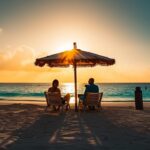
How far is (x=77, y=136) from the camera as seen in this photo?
7770 mm

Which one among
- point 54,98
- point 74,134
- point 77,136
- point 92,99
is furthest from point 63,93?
point 77,136

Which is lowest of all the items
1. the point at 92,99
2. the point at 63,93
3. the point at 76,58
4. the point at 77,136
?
the point at 77,136

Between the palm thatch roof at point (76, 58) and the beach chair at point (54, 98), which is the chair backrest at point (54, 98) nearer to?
the beach chair at point (54, 98)

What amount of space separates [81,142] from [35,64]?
7189 mm

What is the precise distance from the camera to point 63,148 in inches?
254

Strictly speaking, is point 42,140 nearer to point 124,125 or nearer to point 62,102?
point 124,125

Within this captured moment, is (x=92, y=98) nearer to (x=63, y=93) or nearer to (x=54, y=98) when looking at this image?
(x=54, y=98)

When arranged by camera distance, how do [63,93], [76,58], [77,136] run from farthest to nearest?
[63,93]
[76,58]
[77,136]

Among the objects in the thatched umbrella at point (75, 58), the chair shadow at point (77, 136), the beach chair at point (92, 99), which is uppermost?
the thatched umbrella at point (75, 58)

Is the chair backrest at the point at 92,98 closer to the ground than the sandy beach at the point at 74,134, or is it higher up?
higher up

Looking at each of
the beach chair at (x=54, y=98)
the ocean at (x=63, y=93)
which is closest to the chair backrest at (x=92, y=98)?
the beach chair at (x=54, y=98)

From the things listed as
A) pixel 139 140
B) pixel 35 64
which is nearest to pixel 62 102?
pixel 35 64

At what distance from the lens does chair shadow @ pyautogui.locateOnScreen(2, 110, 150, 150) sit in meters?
6.67

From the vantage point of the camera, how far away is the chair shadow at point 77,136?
21.9ft
